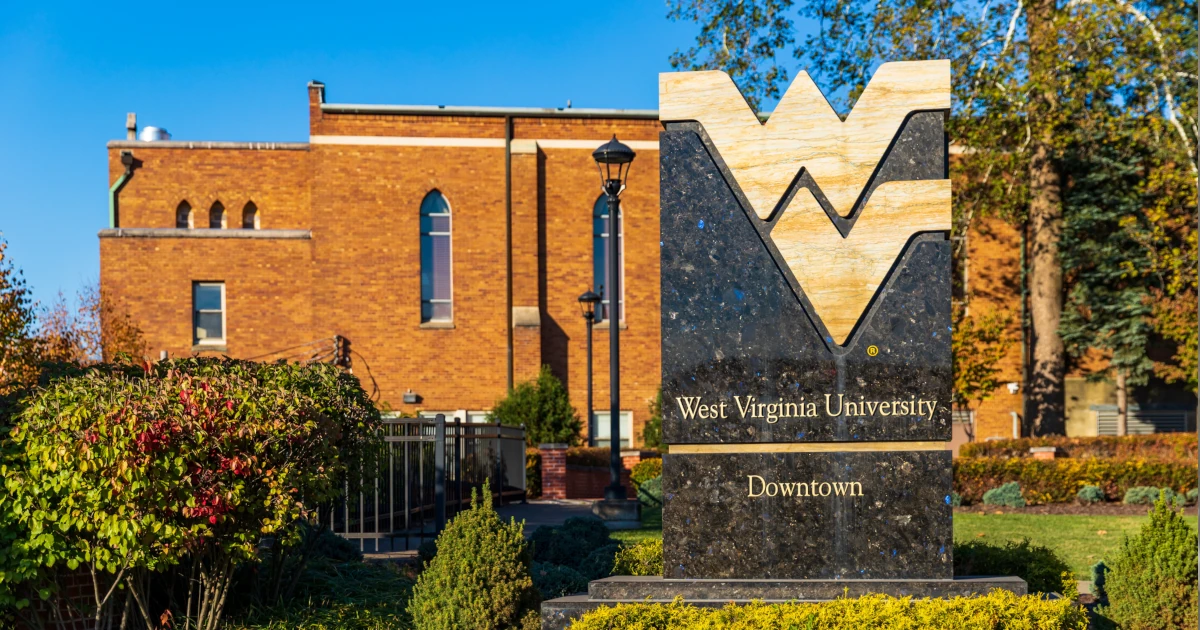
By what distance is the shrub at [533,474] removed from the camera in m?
24.3

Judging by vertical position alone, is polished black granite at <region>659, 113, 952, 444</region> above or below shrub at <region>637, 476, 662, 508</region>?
above

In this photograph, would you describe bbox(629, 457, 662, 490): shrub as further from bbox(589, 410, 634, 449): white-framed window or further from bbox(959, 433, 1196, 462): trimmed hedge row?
bbox(589, 410, 634, 449): white-framed window

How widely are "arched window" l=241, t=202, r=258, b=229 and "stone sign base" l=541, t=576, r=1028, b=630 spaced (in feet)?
88.7

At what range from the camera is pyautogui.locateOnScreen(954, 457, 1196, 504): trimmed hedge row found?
1961 cm

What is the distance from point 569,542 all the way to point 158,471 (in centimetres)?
427

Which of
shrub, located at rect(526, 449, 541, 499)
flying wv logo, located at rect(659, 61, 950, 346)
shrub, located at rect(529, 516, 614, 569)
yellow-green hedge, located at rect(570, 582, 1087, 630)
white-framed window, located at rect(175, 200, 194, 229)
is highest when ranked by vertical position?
white-framed window, located at rect(175, 200, 194, 229)

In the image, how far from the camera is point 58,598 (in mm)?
6898

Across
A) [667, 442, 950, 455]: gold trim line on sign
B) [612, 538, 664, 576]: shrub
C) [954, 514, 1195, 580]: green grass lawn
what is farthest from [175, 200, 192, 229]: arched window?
[667, 442, 950, 455]: gold trim line on sign

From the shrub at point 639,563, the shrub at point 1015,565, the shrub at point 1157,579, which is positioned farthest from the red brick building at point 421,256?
the shrub at point 1157,579

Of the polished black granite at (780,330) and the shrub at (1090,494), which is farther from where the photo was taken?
the shrub at (1090,494)

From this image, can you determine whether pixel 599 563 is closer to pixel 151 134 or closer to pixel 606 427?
pixel 606 427

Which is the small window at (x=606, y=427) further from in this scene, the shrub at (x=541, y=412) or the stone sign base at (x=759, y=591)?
the stone sign base at (x=759, y=591)

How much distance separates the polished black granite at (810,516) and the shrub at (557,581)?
208 centimetres

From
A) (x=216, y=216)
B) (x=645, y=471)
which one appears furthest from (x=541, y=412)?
(x=216, y=216)
